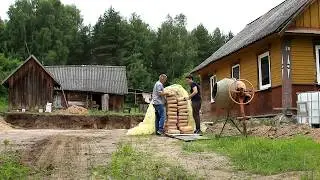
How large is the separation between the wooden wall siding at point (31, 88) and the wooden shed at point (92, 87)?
4280 millimetres

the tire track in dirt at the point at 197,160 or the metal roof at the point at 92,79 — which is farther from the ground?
the metal roof at the point at 92,79

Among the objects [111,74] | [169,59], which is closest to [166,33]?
[169,59]

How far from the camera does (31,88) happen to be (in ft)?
123

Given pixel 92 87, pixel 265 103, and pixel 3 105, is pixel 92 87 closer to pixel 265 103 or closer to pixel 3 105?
pixel 3 105

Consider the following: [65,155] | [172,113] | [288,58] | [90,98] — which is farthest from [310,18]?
[90,98]

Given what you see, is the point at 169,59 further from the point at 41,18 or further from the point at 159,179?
the point at 159,179

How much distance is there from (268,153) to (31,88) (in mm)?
30011

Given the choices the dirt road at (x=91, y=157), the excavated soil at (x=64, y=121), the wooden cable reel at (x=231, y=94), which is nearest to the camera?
the dirt road at (x=91, y=157)

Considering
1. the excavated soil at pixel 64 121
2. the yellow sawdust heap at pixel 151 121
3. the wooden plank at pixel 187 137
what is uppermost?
the yellow sawdust heap at pixel 151 121

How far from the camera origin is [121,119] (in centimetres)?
3198

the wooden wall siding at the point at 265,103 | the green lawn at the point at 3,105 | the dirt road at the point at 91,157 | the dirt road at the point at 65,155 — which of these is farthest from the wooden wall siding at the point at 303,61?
the green lawn at the point at 3,105

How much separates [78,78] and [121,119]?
1662cm

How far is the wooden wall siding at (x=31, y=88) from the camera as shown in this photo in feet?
122

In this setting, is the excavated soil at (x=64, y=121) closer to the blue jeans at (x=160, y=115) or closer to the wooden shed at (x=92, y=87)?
the wooden shed at (x=92, y=87)
